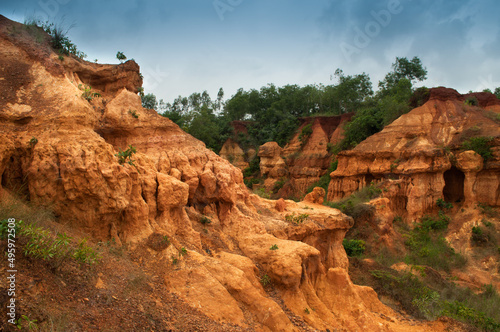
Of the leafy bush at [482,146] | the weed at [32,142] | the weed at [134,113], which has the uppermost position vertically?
the leafy bush at [482,146]

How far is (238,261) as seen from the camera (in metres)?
8.23

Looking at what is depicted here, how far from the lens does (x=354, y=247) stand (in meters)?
16.8

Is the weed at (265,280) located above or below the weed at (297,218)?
below

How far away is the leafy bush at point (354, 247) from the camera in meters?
16.6

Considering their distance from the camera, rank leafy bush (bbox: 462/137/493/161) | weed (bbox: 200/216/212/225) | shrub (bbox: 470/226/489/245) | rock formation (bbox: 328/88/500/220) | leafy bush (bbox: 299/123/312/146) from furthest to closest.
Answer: leafy bush (bbox: 299/123/312/146)
rock formation (bbox: 328/88/500/220)
leafy bush (bbox: 462/137/493/161)
shrub (bbox: 470/226/489/245)
weed (bbox: 200/216/212/225)

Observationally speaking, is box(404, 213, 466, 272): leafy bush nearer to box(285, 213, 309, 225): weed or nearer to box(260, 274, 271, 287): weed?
box(285, 213, 309, 225): weed

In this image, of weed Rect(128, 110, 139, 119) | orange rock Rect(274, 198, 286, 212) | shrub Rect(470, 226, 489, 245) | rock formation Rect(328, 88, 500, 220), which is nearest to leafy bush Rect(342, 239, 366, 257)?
rock formation Rect(328, 88, 500, 220)

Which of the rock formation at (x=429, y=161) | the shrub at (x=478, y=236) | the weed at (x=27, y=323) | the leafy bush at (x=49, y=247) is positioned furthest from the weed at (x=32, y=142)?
the shrub at (x=478, y=236)

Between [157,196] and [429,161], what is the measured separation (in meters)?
18.1

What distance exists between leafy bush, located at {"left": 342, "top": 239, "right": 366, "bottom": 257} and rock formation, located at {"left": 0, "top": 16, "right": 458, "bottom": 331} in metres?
5.45

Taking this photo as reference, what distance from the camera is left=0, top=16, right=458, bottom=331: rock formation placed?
6387 mm

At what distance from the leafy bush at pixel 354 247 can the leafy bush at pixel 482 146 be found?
946cm

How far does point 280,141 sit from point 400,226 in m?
19.6

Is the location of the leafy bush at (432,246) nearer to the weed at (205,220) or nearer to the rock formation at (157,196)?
the rock formation at (157,196)
